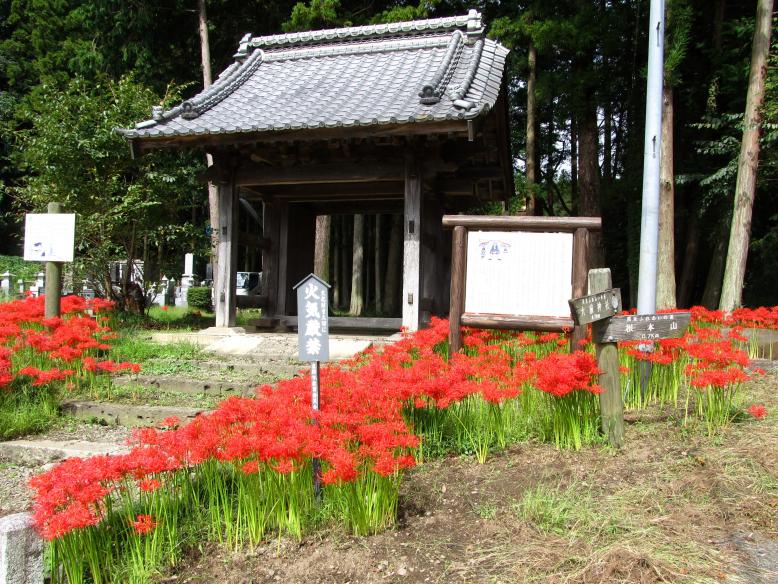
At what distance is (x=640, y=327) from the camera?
159 inches

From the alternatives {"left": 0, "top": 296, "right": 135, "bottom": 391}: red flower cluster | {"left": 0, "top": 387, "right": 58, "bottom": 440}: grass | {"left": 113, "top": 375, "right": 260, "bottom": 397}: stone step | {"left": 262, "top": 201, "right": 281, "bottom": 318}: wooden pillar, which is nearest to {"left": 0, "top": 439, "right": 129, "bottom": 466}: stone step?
{"left": 0, "top": 387, "right": 58, "bottom": 440}: grass

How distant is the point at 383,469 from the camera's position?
2641 mm

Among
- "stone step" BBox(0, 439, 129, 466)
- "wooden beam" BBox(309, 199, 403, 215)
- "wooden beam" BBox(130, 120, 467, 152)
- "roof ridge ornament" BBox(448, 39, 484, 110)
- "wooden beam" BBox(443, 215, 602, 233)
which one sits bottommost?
"stone step" BBox(0, 439, 129, 466)

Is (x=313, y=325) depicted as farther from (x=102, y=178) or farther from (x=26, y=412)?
(x=102, y=178)

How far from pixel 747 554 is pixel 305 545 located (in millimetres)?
1974

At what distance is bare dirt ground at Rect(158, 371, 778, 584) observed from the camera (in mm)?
2486

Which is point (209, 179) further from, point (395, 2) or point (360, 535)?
point (395, 2)

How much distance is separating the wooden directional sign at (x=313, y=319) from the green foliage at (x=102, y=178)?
7740 mm

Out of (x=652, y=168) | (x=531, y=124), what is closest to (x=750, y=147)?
(x=531, y=124)

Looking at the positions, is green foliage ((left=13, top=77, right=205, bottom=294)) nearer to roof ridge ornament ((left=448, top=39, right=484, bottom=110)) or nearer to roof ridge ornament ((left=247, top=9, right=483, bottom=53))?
roof ridge ornament ((left=247, top=9, right=483, bottom=53))

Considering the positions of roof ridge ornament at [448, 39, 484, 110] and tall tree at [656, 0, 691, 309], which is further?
tall tree at [656, 0, 691, 309]

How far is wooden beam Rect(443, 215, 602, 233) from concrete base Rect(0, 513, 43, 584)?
4016 millimetres

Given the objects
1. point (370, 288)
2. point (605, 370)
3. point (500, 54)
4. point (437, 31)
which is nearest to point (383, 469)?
point (605, 370)

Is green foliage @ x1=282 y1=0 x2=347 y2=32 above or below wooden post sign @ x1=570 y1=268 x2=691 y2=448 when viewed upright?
above
